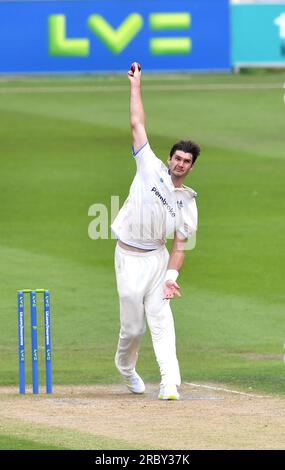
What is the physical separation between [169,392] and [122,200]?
34.2 ft

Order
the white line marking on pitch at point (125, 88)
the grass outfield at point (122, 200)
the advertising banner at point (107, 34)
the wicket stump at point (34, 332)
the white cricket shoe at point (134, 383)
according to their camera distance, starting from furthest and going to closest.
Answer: the advertising banner at point (107, 34), the white line marking on pitch at point (125, 88), the grass outfield at point (122, 200), the white cricket shoe at point (134, 383), the wicket stump at point (34, 332)

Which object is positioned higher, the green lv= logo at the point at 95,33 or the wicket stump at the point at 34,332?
the green lv= logo at the point at 95,33

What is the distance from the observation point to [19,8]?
36094 millimetres

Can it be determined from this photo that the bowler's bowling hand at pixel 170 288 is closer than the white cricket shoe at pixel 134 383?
Yes

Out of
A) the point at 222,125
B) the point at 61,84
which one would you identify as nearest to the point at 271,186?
the point at 222,125

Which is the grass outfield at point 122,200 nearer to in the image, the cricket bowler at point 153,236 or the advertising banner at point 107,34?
the advertising banner at point 107,34

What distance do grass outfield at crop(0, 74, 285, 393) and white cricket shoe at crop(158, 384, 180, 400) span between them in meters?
0.93

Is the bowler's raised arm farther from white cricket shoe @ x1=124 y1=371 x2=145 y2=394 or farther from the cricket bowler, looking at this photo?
white cricket shoe @ x1=124 y1=371 x2=145 y2=394

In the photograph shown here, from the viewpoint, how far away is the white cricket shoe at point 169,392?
35.6ft

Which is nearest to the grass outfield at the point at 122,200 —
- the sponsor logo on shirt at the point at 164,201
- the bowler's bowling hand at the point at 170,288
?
the bowler's bowling hand at the point at 170,288

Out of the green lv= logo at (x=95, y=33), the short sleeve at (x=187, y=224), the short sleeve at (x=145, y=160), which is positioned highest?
the green lv= logo at (x=95, y=33)

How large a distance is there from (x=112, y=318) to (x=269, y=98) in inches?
748

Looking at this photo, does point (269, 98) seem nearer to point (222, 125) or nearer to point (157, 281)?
point (222, 125)

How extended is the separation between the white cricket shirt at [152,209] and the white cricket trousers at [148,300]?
0.11 m
